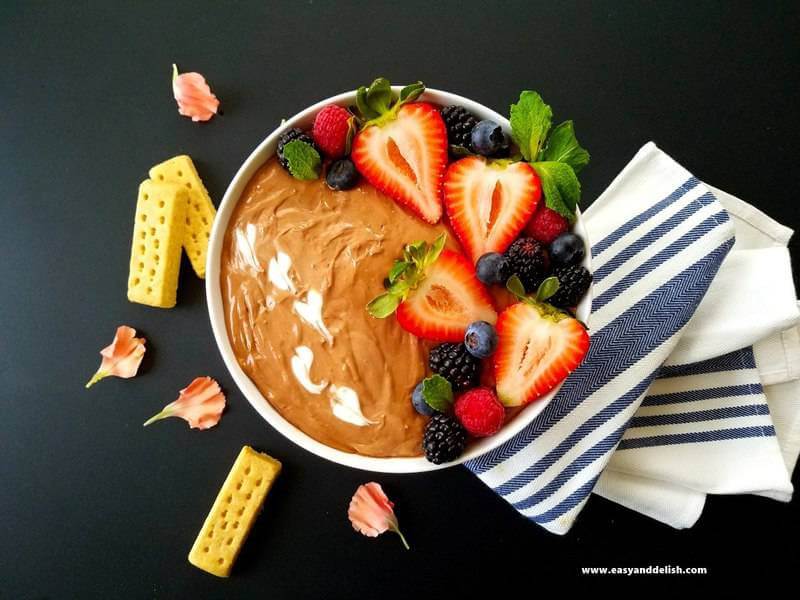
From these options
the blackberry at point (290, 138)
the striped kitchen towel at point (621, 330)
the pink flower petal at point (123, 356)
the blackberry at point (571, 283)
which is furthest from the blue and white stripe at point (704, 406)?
the pink flower petal at point (123, 356)

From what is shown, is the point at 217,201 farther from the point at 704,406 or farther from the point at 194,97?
the point at 704,406

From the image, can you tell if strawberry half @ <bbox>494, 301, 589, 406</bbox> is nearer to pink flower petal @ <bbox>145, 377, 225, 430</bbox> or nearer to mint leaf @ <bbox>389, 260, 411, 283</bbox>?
mint leaf @ <bbox>389, 260, 411, 283</bbox>

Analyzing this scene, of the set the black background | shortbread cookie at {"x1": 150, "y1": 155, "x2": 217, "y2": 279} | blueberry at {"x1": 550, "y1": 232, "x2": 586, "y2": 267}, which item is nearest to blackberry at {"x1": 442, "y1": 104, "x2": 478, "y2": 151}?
blueberry at {"x1": 550, "y1": 232, "x2": 586, "y2": 267}

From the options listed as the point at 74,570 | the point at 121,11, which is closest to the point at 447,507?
the point at 74,570

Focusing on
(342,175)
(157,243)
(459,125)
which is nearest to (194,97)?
(157,243)

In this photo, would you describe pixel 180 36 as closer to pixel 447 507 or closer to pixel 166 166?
pixel 166 166

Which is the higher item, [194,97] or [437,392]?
[194,97]

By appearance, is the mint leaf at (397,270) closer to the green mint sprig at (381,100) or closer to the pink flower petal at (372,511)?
the green mint sprig at (381,100)
